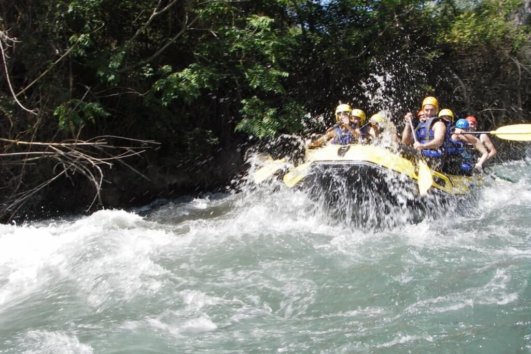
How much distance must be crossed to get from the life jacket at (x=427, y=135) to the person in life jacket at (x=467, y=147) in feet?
1.08

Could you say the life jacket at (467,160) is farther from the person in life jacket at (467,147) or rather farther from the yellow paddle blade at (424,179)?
the yellow paddle blade at (424,179)

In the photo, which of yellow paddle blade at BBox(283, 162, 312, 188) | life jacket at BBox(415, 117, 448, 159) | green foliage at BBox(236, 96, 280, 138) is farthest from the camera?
green foliage at BBox(236, 96, 280, 138)

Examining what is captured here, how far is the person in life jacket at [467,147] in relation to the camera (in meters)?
6.86

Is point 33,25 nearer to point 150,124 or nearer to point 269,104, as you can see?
point 150,124

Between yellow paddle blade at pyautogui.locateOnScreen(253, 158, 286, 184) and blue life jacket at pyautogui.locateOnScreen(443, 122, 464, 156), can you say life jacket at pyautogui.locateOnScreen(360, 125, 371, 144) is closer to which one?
blue life jacket at pyautogui.locateOnScreen(443, 122, 464, 156)

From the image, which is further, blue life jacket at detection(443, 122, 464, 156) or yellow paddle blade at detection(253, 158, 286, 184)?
blue life jacket at detection(443, 122, 464, 156)

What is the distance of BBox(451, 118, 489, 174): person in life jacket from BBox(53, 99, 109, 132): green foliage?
4.66 metres

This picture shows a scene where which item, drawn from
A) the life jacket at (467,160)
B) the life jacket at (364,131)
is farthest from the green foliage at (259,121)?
A: the life jacket at (467,160)

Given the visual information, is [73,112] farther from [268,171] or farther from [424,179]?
[424,179]

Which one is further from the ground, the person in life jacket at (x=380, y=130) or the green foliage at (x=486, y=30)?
the green foliage at (x=486, y=30)

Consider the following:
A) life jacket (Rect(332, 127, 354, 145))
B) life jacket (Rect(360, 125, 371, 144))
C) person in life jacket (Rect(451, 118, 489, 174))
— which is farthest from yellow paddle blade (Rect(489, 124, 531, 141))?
life jacket (Rect(332, 127, 354, 145))

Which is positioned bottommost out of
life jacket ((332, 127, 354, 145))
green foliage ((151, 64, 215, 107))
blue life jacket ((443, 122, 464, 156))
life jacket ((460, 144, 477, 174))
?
life jacket ((460, 144, 477, 174))

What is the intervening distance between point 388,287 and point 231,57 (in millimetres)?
5373

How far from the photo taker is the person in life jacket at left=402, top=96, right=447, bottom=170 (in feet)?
21.4
